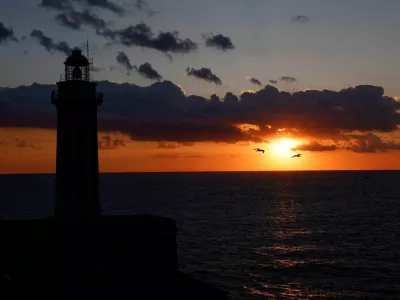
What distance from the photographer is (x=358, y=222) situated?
88250 mm

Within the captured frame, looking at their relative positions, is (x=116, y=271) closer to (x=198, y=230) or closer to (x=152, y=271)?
(x=152, y=271)

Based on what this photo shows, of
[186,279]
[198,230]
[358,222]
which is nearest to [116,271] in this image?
[186,279]

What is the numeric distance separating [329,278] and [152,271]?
2124 cm

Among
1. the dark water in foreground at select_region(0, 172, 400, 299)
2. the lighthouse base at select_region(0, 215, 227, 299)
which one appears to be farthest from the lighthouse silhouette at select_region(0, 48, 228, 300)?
the dark water in foreground at select_region(0, 172, 400, 299)

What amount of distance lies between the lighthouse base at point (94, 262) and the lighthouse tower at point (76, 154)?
1.14m

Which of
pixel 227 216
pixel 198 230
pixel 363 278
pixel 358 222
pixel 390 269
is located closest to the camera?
pixel 363 278

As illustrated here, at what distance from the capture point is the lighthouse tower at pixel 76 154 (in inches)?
1200

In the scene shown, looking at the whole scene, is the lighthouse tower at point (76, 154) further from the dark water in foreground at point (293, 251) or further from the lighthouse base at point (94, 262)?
the dark water in foreground at point (293, 251)

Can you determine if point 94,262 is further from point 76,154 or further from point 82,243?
point 76,154

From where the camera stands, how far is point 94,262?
93.2 feet

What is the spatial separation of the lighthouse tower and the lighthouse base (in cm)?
114

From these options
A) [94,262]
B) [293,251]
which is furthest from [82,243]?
[293,251]

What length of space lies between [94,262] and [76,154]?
20.9ft

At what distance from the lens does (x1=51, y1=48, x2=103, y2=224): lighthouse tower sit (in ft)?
100.0
